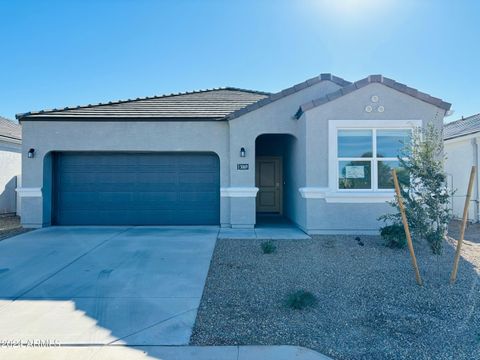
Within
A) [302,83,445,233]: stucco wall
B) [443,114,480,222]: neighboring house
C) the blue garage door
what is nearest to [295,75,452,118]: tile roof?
[302,83,445,233]: stucco wall

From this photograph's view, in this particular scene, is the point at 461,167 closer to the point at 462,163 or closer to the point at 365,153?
the point at 462,163

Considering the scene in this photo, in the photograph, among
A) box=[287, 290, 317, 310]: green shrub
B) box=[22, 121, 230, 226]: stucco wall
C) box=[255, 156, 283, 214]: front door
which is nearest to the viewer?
box=[287, 290, 317, 310]: green shrub

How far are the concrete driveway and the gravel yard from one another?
92 cm

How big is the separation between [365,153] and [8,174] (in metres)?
15.3

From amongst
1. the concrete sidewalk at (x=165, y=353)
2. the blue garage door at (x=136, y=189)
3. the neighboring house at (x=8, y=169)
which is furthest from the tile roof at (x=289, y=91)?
the neighboring house at (x=8, y=169)

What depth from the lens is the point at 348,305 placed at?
4.59 m

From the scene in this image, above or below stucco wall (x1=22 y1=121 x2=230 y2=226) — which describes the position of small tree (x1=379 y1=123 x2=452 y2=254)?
below

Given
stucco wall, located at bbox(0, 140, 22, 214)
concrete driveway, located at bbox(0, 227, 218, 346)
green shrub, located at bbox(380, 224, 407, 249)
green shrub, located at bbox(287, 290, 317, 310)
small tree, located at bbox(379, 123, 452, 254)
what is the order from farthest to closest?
stucco wall, located at bbox(0, 140, 22, 214), green shrub, located at bbox(380, 224, 407, 249), small tree, located at bbox(379, 123, 452, 254), green shrub, located at bbox(287, 290, 317, 310), concrete driveway, located at bbox(0, 227, 218, 346)

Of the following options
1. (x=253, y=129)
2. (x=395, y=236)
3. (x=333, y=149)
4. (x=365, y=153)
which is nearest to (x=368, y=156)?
(x=365, y=153)

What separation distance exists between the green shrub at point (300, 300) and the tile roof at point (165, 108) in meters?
7.14

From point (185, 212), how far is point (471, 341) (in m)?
8.74

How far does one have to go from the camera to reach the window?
8961mm

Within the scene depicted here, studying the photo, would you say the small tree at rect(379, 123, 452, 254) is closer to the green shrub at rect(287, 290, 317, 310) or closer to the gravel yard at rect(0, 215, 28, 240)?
the green shrub at rect(287, 290, 317, 310)

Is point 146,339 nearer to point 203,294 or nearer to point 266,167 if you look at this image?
point 203,294
